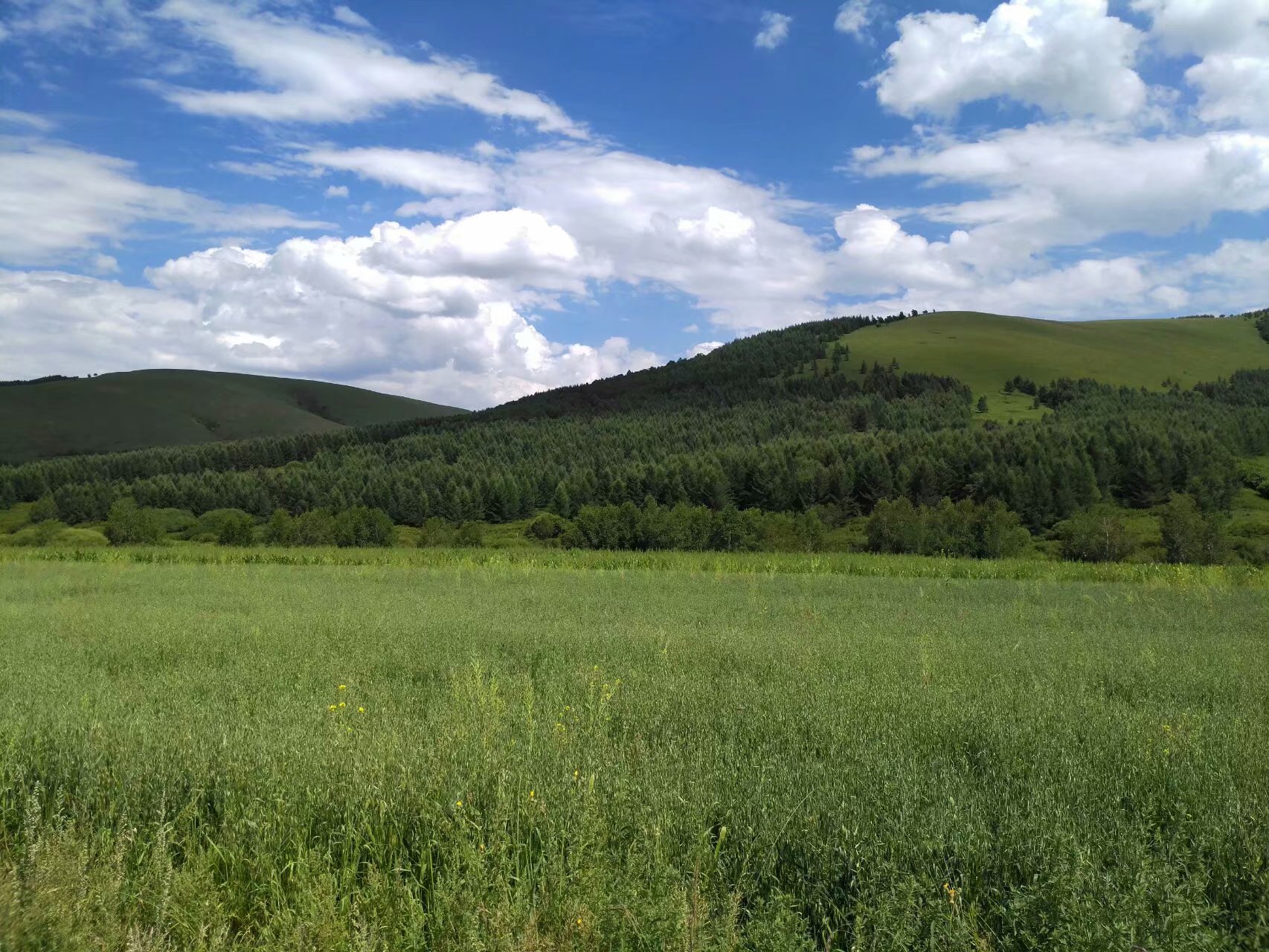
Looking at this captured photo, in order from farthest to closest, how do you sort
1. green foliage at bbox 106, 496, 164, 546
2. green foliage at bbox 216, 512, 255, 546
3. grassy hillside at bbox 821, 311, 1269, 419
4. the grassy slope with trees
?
grassy hillside at bbox 821, 311, 1269, 419 < the grassy slope with trees < green foliage at bbox 106, 496, 164, 546 < green foliage at bbox 216, 512, 255, 546

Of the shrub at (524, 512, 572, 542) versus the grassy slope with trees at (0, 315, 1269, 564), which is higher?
the grassy slope with trees at (0, 315, 1269, 564)

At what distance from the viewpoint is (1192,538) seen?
154 feet

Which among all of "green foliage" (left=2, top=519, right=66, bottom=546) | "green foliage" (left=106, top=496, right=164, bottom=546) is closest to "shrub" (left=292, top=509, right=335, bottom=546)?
"green foliage" (left=106, top=496, right=164, bottom=546)

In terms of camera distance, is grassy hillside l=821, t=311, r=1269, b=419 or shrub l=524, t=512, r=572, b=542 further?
grassy hillside l=821, t=311, r=1269, b=419

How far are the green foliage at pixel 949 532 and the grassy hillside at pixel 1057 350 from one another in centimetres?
7330

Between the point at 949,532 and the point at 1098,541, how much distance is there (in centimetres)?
911

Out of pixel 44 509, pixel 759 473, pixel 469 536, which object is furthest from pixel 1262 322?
pixel 44 509

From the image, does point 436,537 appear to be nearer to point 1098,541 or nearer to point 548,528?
point 548,528

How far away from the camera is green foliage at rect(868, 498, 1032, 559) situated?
52344 millimetres

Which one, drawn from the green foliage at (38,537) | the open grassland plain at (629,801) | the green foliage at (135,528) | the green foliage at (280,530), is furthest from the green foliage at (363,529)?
the open grassland plain at (629,801)

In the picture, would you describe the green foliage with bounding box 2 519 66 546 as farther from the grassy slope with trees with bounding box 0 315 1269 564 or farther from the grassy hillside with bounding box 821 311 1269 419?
the grassy hillside with bounding box 821 311 1269 419

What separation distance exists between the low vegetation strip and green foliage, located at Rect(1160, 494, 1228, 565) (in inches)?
631

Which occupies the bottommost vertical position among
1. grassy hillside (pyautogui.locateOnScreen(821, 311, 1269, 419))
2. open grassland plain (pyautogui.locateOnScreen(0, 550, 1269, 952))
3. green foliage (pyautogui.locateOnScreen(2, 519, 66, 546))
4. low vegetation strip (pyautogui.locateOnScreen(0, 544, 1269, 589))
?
low vegetation strip (pyautogui.locateOnScreen(0, 544, 1269, 589))

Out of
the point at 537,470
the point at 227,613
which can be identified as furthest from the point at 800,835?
the point at 537,470
